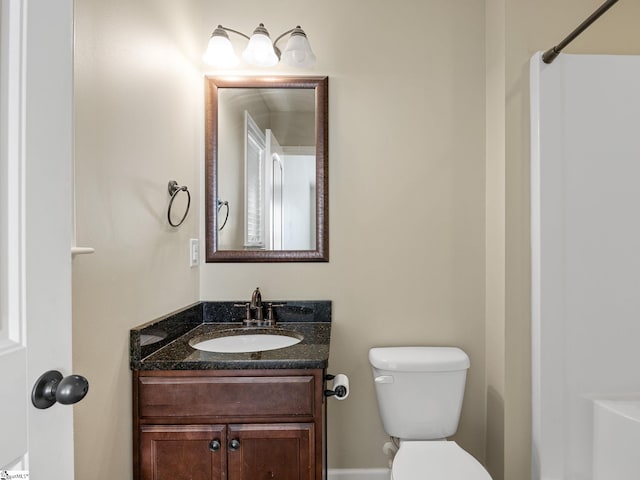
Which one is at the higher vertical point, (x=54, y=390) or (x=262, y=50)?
(x=262, y=50)

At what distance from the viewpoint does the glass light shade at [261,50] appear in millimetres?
1836

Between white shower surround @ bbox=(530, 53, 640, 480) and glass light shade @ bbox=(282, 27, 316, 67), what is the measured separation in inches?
37.6

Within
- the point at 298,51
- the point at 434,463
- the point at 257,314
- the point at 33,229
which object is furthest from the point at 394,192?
the point at 33,229

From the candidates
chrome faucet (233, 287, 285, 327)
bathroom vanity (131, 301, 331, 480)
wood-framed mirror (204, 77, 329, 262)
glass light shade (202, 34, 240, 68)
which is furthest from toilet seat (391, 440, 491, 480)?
glass light shade (202, 34, 240, 68)

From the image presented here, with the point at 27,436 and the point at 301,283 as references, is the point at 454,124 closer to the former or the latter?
the point at 301,283

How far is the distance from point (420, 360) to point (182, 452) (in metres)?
0.99

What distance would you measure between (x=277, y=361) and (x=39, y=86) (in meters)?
1.01

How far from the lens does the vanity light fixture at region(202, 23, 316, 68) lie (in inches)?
71.9

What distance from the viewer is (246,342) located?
1.80m

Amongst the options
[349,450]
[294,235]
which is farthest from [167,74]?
[349,450]

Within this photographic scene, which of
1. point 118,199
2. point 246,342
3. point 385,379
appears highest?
point 118,199

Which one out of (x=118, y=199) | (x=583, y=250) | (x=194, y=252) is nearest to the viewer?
(x=118, y=199)

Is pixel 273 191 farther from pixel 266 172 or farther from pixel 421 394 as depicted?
pixel 421 394

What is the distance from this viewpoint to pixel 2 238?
0.57 m
